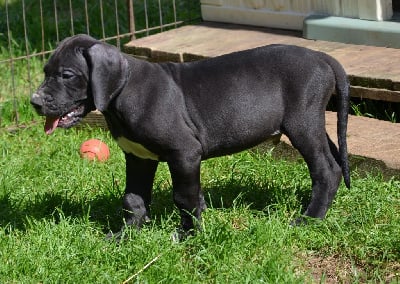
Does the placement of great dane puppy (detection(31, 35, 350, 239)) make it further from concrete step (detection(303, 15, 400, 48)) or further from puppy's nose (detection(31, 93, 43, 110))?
concrete step (detection(303, 15, 400, 48))

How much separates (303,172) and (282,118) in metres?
1.01

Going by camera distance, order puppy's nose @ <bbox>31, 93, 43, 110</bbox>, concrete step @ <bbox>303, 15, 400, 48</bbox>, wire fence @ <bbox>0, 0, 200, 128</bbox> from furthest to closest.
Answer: wire fence @ <bbox>0, 0, 200, 128</bbox>
concrete step @ <bbox>303, 15, 400, 48</bbox>
puppy's nose @ <bbox>31, 93, 43, 110</bbox>

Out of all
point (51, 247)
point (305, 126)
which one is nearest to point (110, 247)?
point (51, 247)

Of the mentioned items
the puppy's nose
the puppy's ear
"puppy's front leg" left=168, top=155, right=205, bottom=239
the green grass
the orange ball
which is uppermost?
the puppy's ear

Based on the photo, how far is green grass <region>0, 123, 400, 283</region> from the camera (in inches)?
204

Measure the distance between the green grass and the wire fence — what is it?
74.2 inches

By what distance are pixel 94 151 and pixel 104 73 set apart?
214cm

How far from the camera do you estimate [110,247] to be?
550cm

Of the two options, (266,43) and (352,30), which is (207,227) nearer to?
(266,43)

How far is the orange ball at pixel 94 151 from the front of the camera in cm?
732

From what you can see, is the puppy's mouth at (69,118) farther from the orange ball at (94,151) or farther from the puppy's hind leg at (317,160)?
the orange ball at (94,151)

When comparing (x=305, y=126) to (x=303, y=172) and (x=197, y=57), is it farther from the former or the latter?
(x=197, y=57)

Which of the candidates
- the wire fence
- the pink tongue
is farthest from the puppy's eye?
the wire fence

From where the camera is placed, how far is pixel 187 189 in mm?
5531
